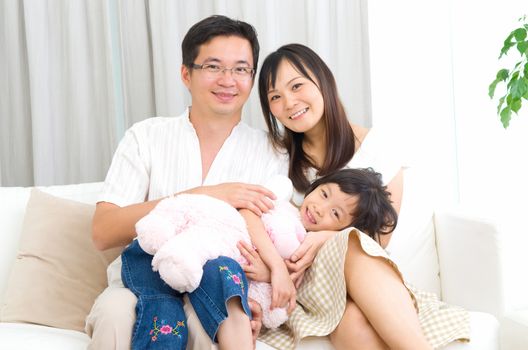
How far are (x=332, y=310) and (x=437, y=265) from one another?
720 mm

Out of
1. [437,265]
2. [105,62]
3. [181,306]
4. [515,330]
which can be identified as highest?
[105,62]

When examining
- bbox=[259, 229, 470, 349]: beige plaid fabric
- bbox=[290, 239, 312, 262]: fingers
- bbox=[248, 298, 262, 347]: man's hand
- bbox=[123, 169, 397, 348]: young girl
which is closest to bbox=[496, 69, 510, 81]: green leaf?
bbox=[123, 169, 397, 348]: young girl

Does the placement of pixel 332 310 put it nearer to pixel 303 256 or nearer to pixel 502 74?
pixel 303 256

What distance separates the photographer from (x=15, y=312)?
2029mm

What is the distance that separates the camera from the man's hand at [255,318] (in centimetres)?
165

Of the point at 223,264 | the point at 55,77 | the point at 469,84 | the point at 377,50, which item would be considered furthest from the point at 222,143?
the point at 469,84

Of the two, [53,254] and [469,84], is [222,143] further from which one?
[469,84]

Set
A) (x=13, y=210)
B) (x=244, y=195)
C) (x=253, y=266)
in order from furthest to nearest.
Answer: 1. (x=13, y=210)
2. (x=244, y=195)
3. (x=253, y=266)

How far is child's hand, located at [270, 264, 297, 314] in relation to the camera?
170 cm

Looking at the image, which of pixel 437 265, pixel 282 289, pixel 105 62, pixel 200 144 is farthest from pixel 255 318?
pixel 105 62

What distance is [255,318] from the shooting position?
1.69 m

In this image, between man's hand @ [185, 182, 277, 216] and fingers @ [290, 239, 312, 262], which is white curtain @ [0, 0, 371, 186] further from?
fingers @ [290, 239, 312, 262]

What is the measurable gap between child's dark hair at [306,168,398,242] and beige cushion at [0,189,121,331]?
2.89ft

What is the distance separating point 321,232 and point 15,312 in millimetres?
1051
